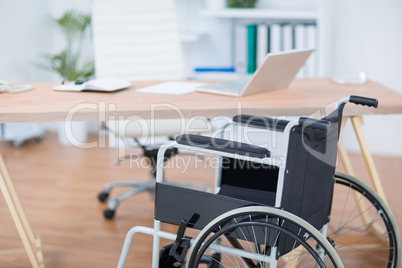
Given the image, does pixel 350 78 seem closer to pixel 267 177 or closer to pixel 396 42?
pixel 267 177

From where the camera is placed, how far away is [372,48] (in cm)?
338

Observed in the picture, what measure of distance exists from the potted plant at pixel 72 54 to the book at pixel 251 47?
102cm

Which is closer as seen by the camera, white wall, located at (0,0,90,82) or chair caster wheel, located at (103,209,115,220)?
chair caster wheel, located at (103,209,115,220)

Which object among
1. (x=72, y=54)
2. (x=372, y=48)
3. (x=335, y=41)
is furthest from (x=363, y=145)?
(x=72, y=54)

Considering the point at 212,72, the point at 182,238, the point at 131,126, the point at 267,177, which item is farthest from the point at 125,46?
the point at 182,238

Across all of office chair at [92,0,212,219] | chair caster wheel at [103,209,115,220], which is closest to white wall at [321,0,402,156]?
office chair at [92,0,212,219]

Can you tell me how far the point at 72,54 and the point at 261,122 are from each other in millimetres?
2374

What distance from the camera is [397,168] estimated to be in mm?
3219

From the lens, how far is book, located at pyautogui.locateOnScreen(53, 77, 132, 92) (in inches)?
80.4

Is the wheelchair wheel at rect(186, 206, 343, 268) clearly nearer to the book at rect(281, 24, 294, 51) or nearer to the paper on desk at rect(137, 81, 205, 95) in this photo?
the paper on desk at rect(137, 81, 205, 95)

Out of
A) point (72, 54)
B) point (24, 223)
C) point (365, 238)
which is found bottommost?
point (365, 238)

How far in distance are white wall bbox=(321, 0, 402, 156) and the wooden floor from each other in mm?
148

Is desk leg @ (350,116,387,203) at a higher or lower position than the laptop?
lower

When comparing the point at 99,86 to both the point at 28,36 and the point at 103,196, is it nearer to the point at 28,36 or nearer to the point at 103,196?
the point at 103,196
